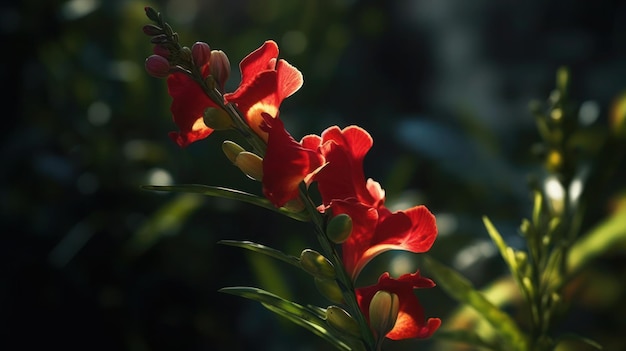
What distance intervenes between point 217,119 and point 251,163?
3cm

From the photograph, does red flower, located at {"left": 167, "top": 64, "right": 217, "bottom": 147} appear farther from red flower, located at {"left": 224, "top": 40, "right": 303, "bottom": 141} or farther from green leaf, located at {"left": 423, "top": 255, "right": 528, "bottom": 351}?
green leaf, located at {"left": 423, "top": 255, "right": 528, "bottom": 351}

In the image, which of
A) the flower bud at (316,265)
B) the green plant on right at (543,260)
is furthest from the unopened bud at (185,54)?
the green plant on right at (543,260)

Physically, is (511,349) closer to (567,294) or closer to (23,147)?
(567,294)

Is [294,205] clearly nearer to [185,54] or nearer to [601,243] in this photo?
[185,54]

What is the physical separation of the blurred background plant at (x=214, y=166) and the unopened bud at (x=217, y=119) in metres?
0.84

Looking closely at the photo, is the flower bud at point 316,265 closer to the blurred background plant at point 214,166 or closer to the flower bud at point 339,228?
the flower bud at point 339,228

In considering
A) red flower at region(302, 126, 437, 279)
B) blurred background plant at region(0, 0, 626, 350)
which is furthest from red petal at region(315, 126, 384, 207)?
blurred background plant at region(0, 0, 626, 350)

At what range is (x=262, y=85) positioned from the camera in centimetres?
40

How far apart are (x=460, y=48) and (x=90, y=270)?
1.34 m

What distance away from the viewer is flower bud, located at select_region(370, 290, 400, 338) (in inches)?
16.0

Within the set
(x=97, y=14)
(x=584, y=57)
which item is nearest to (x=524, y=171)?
(x=584, y=57)

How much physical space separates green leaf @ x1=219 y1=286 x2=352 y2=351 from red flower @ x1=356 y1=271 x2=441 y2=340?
→ 0.02 metres

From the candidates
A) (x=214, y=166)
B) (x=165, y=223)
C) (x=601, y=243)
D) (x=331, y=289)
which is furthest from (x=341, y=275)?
(x=214, y=166)

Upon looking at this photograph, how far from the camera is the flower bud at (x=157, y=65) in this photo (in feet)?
1.30
